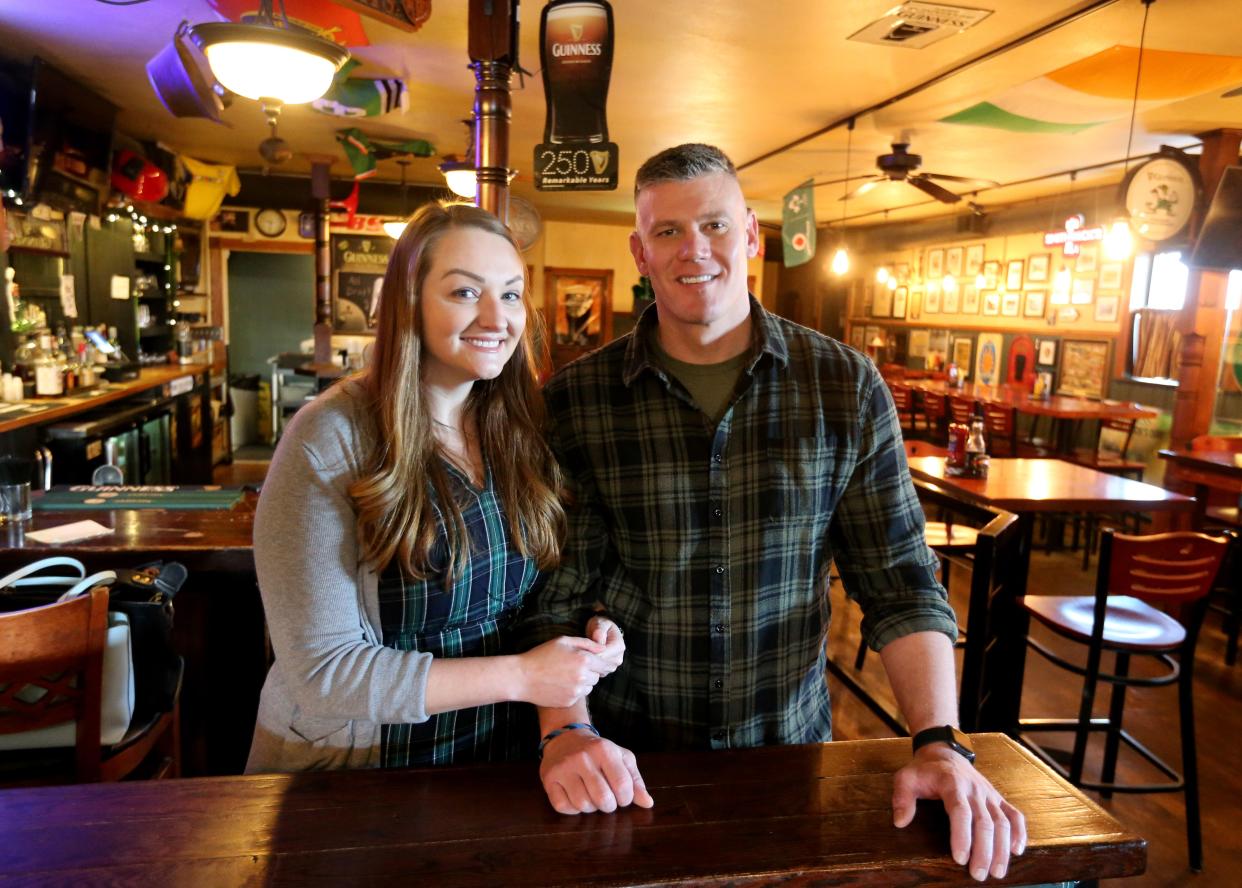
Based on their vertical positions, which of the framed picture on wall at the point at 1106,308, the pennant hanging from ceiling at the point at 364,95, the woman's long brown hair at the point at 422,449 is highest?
the pennant hanging from ceiling at the point at 364,95

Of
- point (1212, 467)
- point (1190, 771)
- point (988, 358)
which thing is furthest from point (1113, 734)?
point (988, 358)

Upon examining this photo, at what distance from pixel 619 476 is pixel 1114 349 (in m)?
8.61

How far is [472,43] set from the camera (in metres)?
2.81

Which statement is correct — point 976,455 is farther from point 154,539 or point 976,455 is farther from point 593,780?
point 154,539

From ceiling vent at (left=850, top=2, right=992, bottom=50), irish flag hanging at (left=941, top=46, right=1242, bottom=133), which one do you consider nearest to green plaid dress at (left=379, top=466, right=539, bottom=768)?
ceiling vent at (left=850, top=2, right=992, bottom=50)

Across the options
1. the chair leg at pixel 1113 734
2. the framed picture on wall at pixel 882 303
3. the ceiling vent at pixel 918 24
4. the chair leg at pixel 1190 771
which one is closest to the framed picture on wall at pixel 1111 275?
the framed picture on wall at pixel 882 303

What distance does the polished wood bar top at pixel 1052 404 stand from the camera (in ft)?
22.9

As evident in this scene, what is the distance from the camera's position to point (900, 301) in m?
12.2

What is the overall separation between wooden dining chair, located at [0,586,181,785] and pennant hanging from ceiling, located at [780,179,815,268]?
6.05 meters

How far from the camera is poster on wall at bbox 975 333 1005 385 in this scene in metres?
10.2

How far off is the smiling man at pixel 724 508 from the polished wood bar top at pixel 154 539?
4.02 feet

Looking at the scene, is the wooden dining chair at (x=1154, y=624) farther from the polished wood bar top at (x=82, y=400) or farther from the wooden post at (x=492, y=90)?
Answer: the polished wood bar top at (x=82, y=400)

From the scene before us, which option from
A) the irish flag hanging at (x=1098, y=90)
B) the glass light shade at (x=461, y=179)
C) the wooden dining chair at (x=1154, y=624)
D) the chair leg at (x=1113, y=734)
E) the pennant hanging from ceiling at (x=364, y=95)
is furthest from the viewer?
the pennant hanging from ceiling at (x=364, y=95)

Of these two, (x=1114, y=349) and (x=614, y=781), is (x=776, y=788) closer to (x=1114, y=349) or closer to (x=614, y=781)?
(x=614, y=781)
